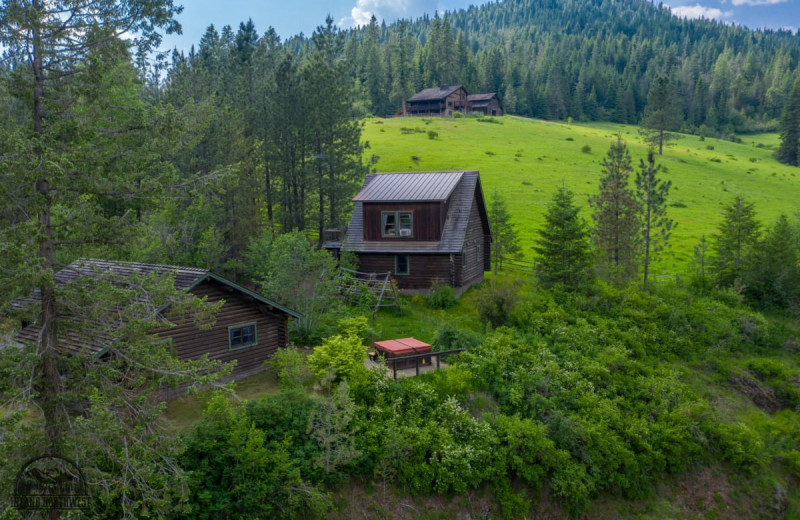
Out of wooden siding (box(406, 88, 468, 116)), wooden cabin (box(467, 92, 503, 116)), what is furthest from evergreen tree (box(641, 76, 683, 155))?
wooden siding (box(406, 88, 468, 116))

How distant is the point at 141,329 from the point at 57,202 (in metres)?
2.88

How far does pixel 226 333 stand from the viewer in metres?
→ 18.8

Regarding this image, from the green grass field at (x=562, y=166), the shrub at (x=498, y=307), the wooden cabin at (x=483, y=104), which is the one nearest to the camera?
the shrub at (x=498, y=307)

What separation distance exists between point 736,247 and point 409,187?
67.2 ft

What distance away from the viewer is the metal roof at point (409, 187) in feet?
99.6

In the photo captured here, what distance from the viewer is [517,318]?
25250 mm

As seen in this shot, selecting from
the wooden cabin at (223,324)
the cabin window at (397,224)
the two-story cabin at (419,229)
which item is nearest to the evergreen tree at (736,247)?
the two-story cabin at (419,229)

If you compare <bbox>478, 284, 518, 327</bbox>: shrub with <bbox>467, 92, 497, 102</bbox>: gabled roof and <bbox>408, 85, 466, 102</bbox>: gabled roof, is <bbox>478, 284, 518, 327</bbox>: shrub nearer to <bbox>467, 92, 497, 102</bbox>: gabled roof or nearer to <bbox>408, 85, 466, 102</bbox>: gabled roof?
<bbox>408, 85, 466, 102</bbox>: gabled roof

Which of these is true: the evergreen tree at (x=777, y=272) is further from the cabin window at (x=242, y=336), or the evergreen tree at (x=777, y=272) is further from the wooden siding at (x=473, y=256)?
the cabin window at (x=242, y=336)

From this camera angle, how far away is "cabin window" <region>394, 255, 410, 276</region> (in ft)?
102

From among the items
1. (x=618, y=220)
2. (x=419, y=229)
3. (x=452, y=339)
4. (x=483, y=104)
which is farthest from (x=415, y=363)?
(x=483, y=104)

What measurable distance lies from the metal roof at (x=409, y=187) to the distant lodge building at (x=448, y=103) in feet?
232

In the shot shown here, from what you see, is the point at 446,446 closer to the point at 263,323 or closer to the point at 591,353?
the point at 263,323

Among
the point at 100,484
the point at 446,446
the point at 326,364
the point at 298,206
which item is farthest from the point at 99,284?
the point at 298,206
